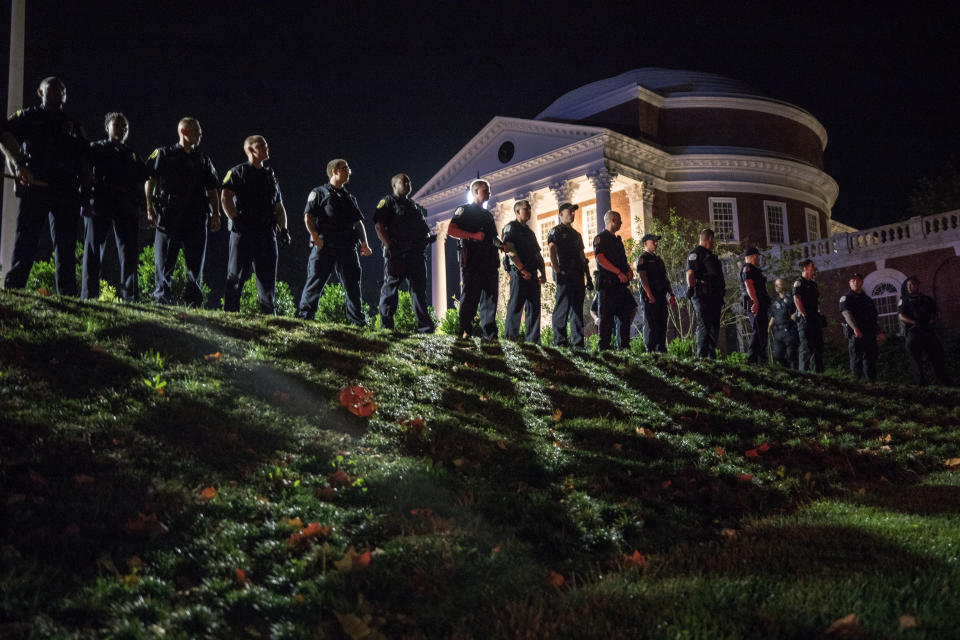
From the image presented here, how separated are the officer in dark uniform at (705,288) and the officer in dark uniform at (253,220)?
261 inches

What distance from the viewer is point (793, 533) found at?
4.90m

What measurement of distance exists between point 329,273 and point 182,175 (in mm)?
2223

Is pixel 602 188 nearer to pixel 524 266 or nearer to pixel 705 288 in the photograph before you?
pixel 705 288

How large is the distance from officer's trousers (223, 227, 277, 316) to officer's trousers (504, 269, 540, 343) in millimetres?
3686

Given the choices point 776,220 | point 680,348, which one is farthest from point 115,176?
point 776,220

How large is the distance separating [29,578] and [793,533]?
4.29 metres

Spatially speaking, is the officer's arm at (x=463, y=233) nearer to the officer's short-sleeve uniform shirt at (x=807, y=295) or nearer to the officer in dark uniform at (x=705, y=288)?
the officer in dark uniform at (x=705, y=288)

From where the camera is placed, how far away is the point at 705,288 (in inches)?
493

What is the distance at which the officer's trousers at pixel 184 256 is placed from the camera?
9.30m

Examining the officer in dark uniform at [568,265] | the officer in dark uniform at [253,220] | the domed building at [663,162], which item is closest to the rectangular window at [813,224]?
the domed building at [663,162]

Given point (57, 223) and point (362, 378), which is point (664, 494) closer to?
point (362, 378)

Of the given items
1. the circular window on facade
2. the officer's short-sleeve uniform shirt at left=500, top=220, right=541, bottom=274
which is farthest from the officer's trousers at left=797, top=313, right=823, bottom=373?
the circular window on facade

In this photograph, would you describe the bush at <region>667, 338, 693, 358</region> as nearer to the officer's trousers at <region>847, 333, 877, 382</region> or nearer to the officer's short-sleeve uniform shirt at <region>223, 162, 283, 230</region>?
the officer's trousers at <region>847, 333, 877, 382</region>

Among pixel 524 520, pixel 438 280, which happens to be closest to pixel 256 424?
pixel 524 520
